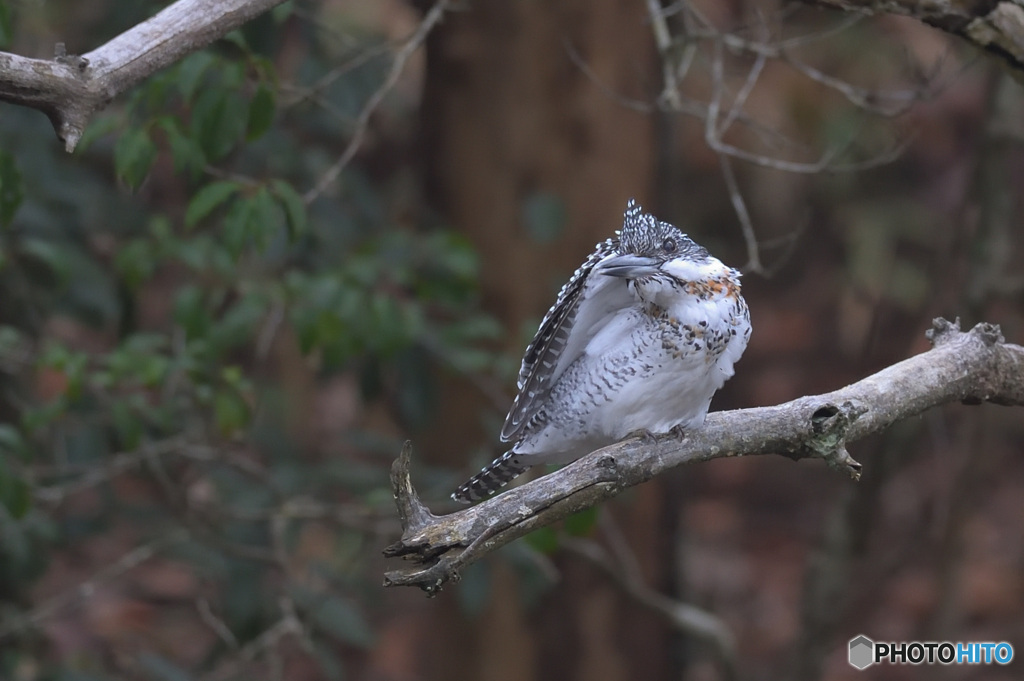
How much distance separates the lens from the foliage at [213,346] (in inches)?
134

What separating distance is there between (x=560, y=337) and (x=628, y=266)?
341 millimetres

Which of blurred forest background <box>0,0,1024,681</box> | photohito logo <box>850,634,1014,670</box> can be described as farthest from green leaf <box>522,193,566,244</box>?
photohito logo <box>850,634,1014,670</box>

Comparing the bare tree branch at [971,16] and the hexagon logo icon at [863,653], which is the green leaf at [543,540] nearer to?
the hexagon logo icon at [863,653]

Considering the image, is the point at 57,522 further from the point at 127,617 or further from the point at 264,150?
the point at 127,617

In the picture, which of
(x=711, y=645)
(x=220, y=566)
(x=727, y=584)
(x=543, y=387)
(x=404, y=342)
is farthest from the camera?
(x=727, y=584)

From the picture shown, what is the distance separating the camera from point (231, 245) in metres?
2.78

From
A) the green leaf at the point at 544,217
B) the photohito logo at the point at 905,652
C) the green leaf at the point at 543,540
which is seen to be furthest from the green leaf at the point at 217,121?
the photohito logo at the point at 905,652

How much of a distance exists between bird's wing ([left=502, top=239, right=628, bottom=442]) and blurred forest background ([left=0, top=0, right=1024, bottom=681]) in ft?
1.62

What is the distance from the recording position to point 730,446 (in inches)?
97.2

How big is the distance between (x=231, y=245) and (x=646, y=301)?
1038mm

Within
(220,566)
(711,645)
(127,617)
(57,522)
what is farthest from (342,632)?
(127,617)

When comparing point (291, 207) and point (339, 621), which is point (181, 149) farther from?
point (339, 621)

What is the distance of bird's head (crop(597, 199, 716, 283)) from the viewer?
8.74 feet

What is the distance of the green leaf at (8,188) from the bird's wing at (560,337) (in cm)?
123
